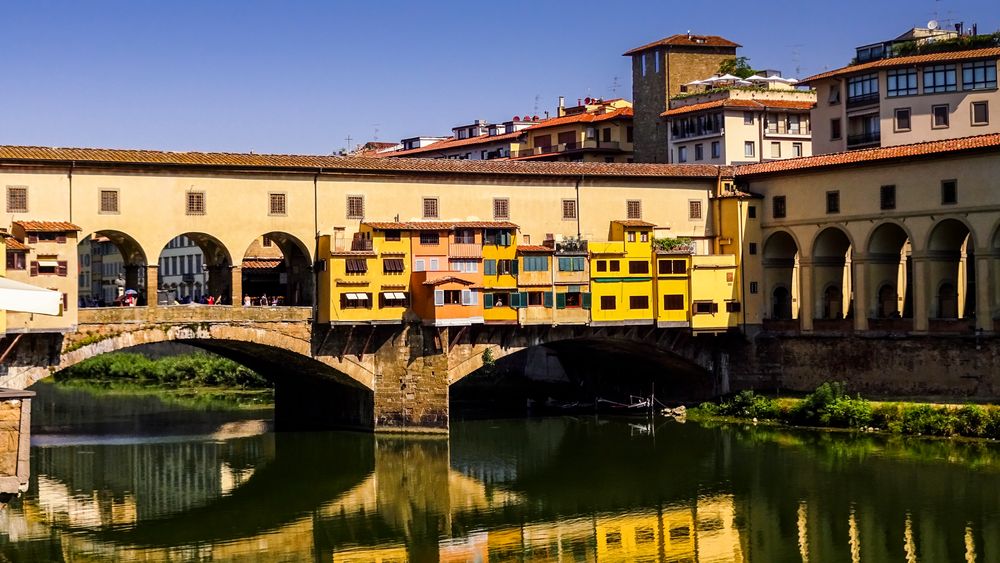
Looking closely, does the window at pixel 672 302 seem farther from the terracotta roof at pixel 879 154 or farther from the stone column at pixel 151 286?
the stone column at pixel 151 286

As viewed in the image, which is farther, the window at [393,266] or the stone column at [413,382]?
the stone column at [413,382]

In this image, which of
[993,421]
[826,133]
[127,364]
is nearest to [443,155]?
[127,364]

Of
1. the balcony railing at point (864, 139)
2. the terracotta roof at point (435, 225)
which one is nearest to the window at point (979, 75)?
the balcony railing at point (864, 139)

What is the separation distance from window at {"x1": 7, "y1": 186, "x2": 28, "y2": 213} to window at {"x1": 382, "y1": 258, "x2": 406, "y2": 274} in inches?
478

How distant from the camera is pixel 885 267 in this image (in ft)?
186

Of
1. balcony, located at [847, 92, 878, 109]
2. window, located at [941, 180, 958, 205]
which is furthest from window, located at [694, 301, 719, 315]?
balcony, located at [847, 92, 878, 109]

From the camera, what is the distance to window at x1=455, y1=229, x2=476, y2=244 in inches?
2117

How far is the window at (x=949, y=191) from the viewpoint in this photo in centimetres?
5280

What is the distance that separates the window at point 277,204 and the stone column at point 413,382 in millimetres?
5929

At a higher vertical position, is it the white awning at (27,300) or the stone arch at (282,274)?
the stone arch at (282,274)

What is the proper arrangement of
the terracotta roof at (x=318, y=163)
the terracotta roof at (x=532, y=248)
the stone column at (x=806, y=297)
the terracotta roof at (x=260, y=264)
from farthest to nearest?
the terracotta roof at (x=260, y=264) → the stone column at (x=806, y=297) → the terracotta roof at (x=532, y=248) → the terracotta roof at (x=318, y=163)

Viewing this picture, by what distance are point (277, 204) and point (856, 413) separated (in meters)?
21.3

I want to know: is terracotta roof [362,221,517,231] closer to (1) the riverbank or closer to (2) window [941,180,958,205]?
(1) the riverbank

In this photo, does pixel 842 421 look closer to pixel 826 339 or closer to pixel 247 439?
pixel 826 339
